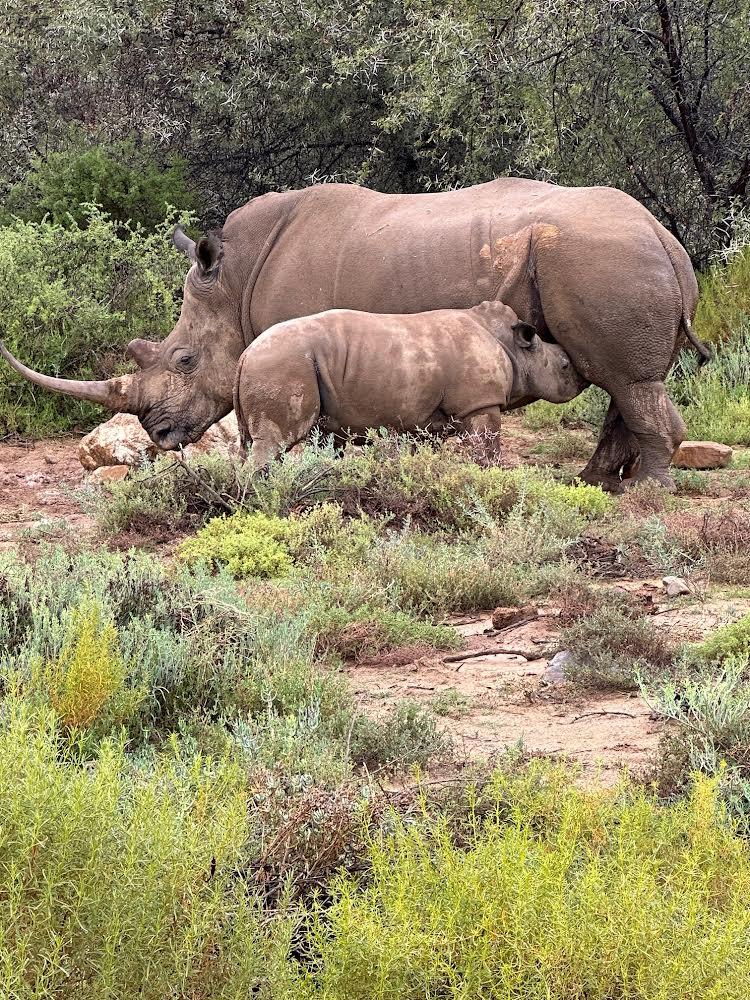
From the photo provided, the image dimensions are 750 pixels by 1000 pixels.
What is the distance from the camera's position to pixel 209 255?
9875mm

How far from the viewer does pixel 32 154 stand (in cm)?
1502

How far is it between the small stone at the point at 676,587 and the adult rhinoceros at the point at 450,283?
2699 millimetres

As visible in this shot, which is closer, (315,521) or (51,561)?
(51,561)

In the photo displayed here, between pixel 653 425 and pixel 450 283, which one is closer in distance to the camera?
pixel 653 425

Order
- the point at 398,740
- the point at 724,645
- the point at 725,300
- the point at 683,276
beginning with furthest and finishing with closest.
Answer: the point at 725,300 < the point at 683,276 < the point at 724,645 < the point at 398,740

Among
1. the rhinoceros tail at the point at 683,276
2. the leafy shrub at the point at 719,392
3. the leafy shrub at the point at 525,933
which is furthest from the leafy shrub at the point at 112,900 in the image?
the leafy shrub at the point at 719,392

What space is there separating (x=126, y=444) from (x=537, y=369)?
10.4 ft

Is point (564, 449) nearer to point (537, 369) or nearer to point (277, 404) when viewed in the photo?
point (537, 369)

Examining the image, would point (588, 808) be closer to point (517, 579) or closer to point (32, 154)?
point (517, 579)

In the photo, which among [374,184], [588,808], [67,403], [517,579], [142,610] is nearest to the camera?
[588,808]

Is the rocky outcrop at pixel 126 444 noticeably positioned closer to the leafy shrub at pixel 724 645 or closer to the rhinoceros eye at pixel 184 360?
the rhinoceros eye at pixel 184 360

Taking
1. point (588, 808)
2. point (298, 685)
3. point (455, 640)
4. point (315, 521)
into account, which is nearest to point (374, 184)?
point (315, 521)

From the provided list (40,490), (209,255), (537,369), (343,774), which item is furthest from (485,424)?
(343,774)

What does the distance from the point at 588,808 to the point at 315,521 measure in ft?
13.1
